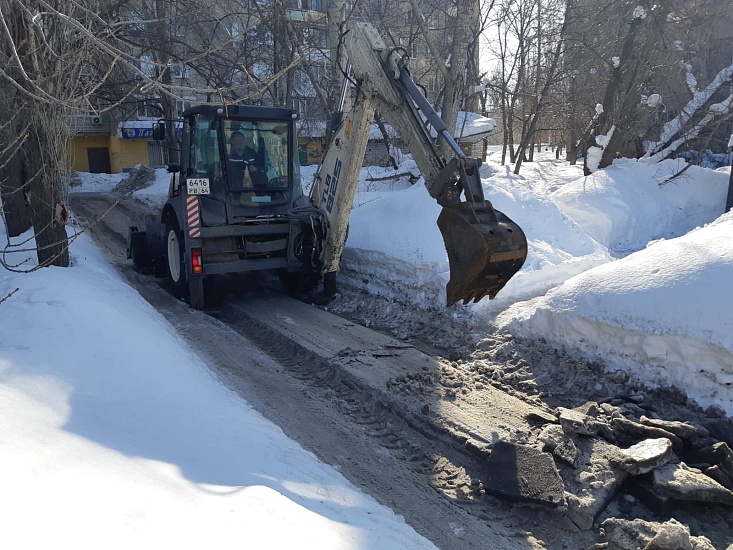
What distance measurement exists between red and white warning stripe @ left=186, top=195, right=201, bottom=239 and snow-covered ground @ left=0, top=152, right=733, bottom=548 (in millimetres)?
1291

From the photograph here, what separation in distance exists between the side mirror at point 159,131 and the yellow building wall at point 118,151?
3068 centimetres

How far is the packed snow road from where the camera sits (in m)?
4.14

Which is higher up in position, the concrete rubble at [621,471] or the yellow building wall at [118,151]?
the yellow building wall at [118,151]

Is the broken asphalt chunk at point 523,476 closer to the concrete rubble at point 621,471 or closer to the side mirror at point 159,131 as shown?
the concrete rubble at point 621,471

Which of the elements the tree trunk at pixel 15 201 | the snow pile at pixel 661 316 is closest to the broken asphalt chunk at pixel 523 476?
the snow pile at pixel 661 316

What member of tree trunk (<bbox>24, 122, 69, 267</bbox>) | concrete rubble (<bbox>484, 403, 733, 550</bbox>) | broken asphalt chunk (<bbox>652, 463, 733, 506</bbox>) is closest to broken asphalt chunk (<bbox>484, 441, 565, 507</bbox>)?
concrete rubble (<bbox>484, 403, 733, 550</bbox>)

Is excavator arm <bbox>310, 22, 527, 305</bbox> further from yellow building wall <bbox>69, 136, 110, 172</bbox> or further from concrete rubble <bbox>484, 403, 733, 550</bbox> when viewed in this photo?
yellow building wall <bbox>69, 136, 110, 172</bbox>

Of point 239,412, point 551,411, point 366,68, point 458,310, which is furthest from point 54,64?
point 551,411

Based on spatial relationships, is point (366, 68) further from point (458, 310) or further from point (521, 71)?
point (521, 71)

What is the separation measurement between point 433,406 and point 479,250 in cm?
151

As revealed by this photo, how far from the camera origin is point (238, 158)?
8805 millimetres

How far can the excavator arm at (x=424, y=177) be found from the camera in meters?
5.43

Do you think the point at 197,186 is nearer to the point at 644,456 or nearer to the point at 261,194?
the point at 261,194

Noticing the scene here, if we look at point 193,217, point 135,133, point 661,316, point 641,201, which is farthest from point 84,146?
point 661,316
